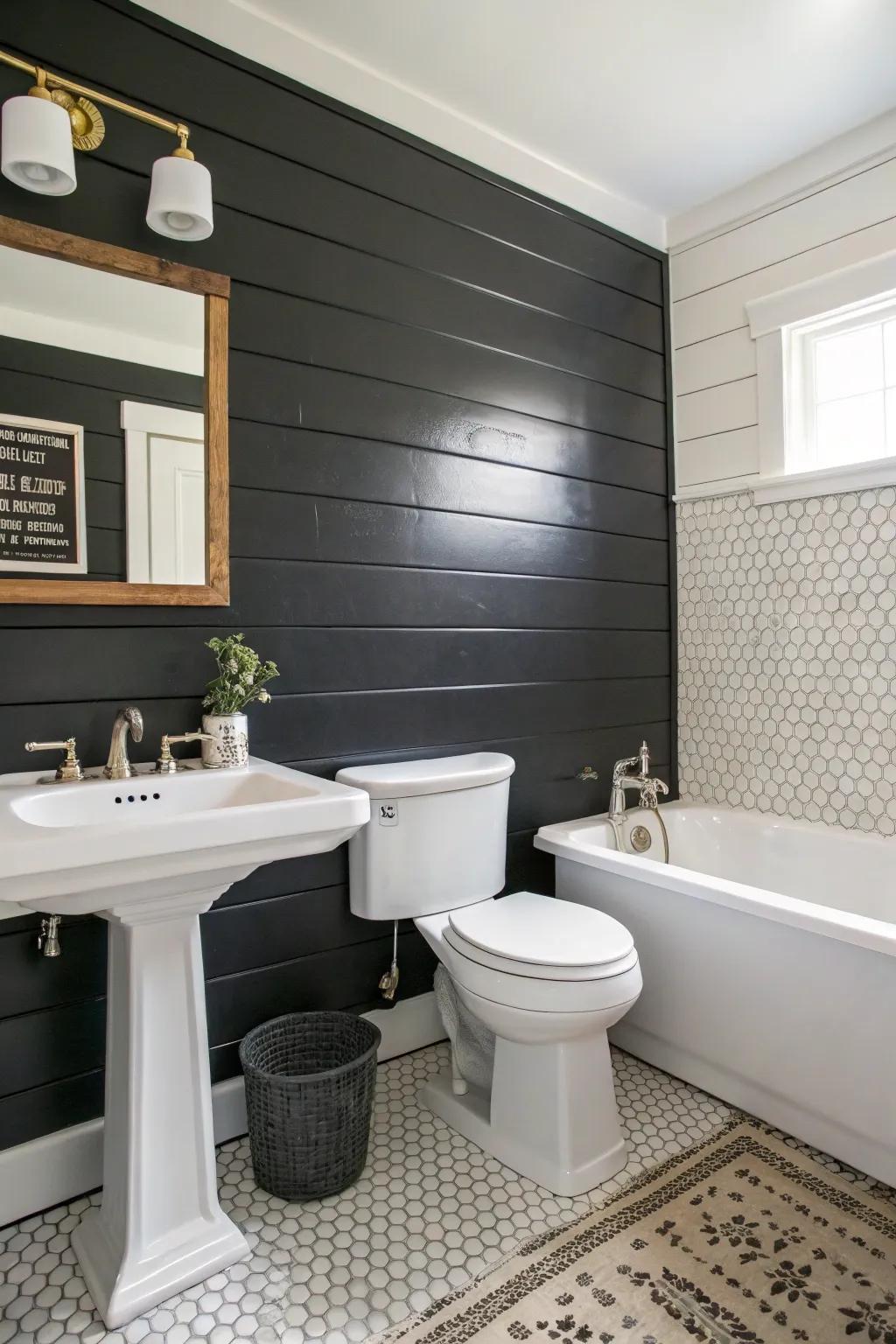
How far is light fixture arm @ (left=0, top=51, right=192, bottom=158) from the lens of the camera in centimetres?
154

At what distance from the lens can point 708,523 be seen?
2.86 metres

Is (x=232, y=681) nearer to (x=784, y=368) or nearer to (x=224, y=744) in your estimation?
(x=224, y=744)

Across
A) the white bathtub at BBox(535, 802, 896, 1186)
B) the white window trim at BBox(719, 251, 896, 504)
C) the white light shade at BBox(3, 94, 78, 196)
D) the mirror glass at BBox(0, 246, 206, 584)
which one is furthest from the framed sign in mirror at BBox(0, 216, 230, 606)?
the white window trim at BBox(719, 251, 896, 504)

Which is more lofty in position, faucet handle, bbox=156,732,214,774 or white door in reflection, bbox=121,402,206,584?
white door in reflection, bbox=121,402,206,584

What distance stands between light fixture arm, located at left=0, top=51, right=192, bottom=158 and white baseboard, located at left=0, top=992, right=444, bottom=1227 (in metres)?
2.06

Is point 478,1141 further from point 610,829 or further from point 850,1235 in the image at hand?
point 610,829

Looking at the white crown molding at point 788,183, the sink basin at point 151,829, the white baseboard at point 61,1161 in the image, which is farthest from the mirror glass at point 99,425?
the white crown molding at point 788,183

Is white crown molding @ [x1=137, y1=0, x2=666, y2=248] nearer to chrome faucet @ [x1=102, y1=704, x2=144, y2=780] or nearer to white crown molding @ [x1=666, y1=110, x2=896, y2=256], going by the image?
white crown molding @ [x1=666, y1=110, x2=896, y2=256]

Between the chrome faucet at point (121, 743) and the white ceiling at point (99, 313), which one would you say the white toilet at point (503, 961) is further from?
the white ceiling at point (99, 313)

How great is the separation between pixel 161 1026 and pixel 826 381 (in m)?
2.58

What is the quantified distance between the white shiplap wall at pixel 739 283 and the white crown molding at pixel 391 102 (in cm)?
28

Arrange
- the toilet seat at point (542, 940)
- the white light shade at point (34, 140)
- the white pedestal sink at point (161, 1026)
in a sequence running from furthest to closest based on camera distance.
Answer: the toilet seat at point (542, 940) → the white light shade at point (34, 140) → the white pedestal sink at point (161, 1026)

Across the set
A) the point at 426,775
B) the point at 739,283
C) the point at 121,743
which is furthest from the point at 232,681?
the point at 739,283

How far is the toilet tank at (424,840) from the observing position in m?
1.96
